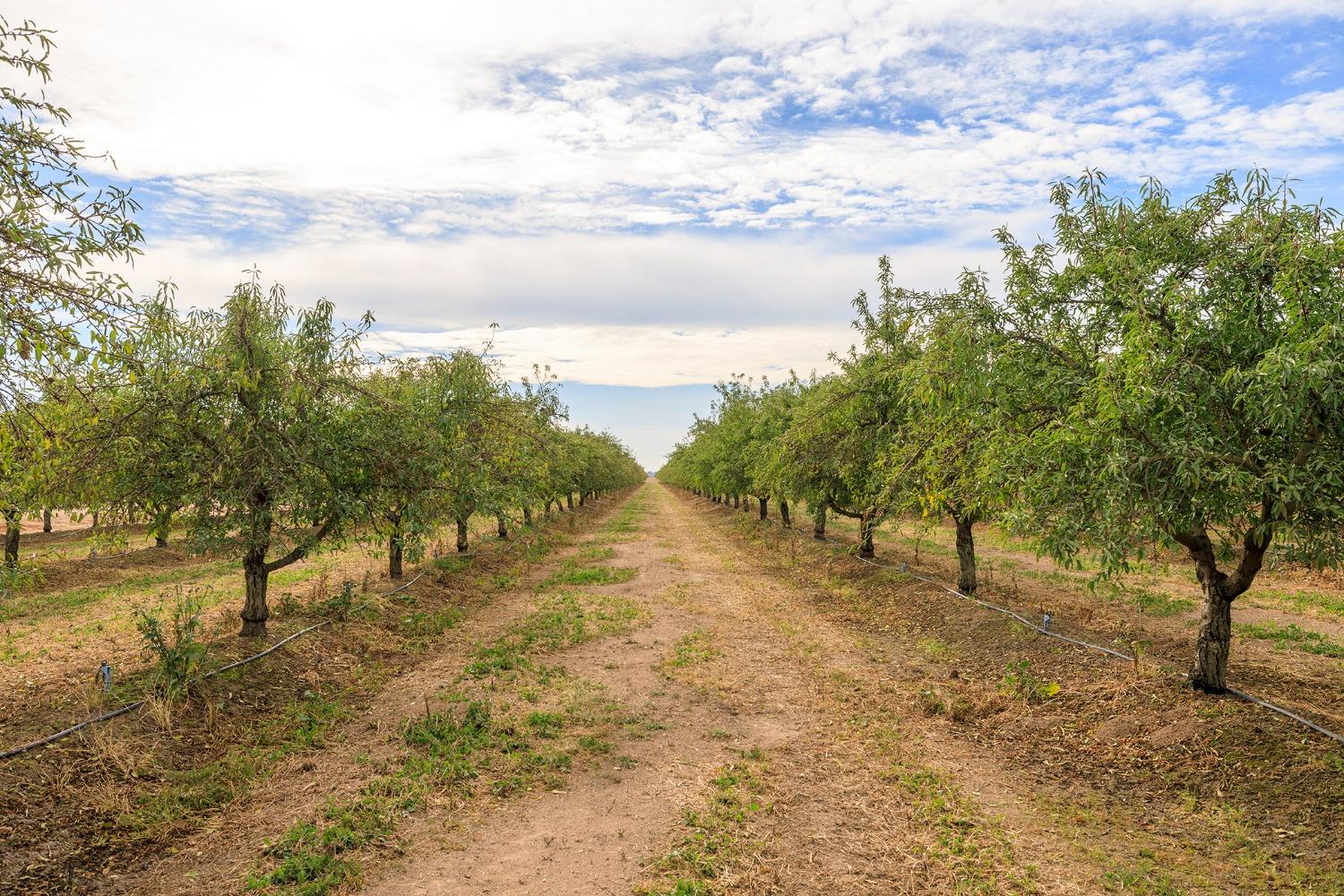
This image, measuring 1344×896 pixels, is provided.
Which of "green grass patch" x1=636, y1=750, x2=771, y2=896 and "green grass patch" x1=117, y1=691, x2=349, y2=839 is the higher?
"green grass patch" x1=117, y1=691, x2=349, y2=839

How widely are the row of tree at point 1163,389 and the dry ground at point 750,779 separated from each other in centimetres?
250

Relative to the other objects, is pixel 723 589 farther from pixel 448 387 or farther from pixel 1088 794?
pixel 1088 794

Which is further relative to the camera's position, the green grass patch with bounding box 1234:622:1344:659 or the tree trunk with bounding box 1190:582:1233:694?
the green grass patch with bounding box 1234:622:1344:659

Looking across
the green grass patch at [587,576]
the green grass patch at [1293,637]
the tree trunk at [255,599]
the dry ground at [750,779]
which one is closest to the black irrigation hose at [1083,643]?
the dry ground at [750,779]

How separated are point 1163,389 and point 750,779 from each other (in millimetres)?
6489

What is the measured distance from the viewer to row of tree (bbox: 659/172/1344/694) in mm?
7027

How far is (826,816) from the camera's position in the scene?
303 inches

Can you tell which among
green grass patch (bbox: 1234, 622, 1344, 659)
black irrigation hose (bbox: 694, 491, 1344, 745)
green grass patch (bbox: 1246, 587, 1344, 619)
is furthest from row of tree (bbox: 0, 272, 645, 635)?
green grass patch (bbox: 1246, 587, 1344, 619)

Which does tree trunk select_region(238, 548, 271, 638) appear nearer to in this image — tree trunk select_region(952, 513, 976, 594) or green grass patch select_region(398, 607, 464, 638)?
green grass patch select_region(398, 607, 464, 638)

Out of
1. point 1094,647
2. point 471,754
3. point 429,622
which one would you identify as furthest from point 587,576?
point 1094,647

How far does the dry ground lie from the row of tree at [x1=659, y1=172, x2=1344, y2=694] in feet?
8.20

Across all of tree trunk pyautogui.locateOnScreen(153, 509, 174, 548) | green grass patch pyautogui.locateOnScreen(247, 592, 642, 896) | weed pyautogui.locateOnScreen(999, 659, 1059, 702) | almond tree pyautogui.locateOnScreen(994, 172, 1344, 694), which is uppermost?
almond tree pyautogui.locateOnScreen(994, 172, 1344, 694)

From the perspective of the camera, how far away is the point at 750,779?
28.0 ft

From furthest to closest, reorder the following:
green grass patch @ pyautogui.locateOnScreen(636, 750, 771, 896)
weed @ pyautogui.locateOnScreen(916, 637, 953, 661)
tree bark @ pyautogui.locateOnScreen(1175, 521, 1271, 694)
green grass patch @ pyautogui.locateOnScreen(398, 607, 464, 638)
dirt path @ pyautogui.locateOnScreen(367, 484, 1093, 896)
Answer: green grass patch @ pyautogui.locateOnScreen(398, 607, 464, 638), weed @ pyautogui.locateOnScreen(916, 637, 953, 661), tree bark @ pyautogui.locateOnScreen(1175, 521, 1271, 694), dirt path @ pyautogui.locateOnScreen(367, 484, 1093, 896), green grass patch @ pyautogui.locateOnScreen(636, 750, 771, 896)
